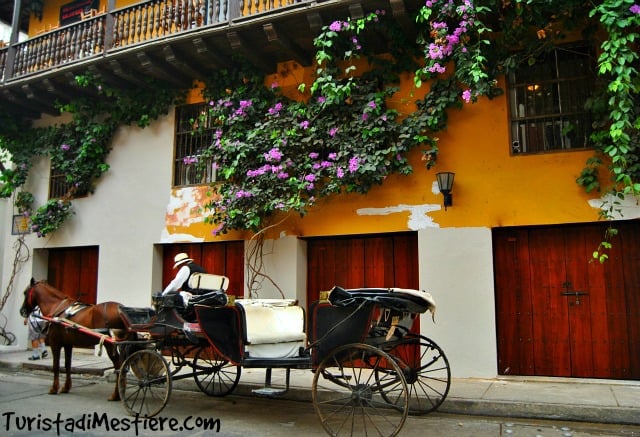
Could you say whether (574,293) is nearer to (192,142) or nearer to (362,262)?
(362,262)

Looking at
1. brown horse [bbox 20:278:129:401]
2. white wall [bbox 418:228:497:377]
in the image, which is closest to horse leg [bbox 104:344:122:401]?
brown horse [bbox 20:278:129:401]

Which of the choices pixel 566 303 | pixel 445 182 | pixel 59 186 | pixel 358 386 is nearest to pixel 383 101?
pixel 445 182

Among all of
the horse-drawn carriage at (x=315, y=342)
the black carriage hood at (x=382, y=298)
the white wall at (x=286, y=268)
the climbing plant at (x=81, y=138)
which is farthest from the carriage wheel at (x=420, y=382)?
the climbing plant at (x=81, y=138)

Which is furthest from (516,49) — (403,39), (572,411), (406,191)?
(572,411)

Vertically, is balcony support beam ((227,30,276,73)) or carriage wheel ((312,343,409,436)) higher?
balcony support beam ((227,30,276,73))

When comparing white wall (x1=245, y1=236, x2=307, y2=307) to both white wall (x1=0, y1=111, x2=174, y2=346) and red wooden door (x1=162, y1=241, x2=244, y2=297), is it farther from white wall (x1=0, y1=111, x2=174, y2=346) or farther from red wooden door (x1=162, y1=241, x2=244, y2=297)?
white wall (x1=0, y1=111, x2=174, y2=346)

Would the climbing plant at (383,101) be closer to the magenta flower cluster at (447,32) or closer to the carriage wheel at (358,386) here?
the magenta flower cluster at (447,32)

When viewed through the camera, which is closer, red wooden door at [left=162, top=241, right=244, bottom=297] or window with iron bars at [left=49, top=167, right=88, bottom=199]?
red wooden door at [left=162, top=241, right=244, bottom=297]

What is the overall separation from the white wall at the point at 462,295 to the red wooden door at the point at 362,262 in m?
0.49

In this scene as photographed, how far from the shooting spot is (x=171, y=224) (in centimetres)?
1082

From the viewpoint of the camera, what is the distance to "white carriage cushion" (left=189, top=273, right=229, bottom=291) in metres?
7.45

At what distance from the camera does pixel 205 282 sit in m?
7.60

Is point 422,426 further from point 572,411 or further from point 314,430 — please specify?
point 572,411

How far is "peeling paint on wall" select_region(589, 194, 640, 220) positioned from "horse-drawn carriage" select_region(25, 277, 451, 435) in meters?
3.40
